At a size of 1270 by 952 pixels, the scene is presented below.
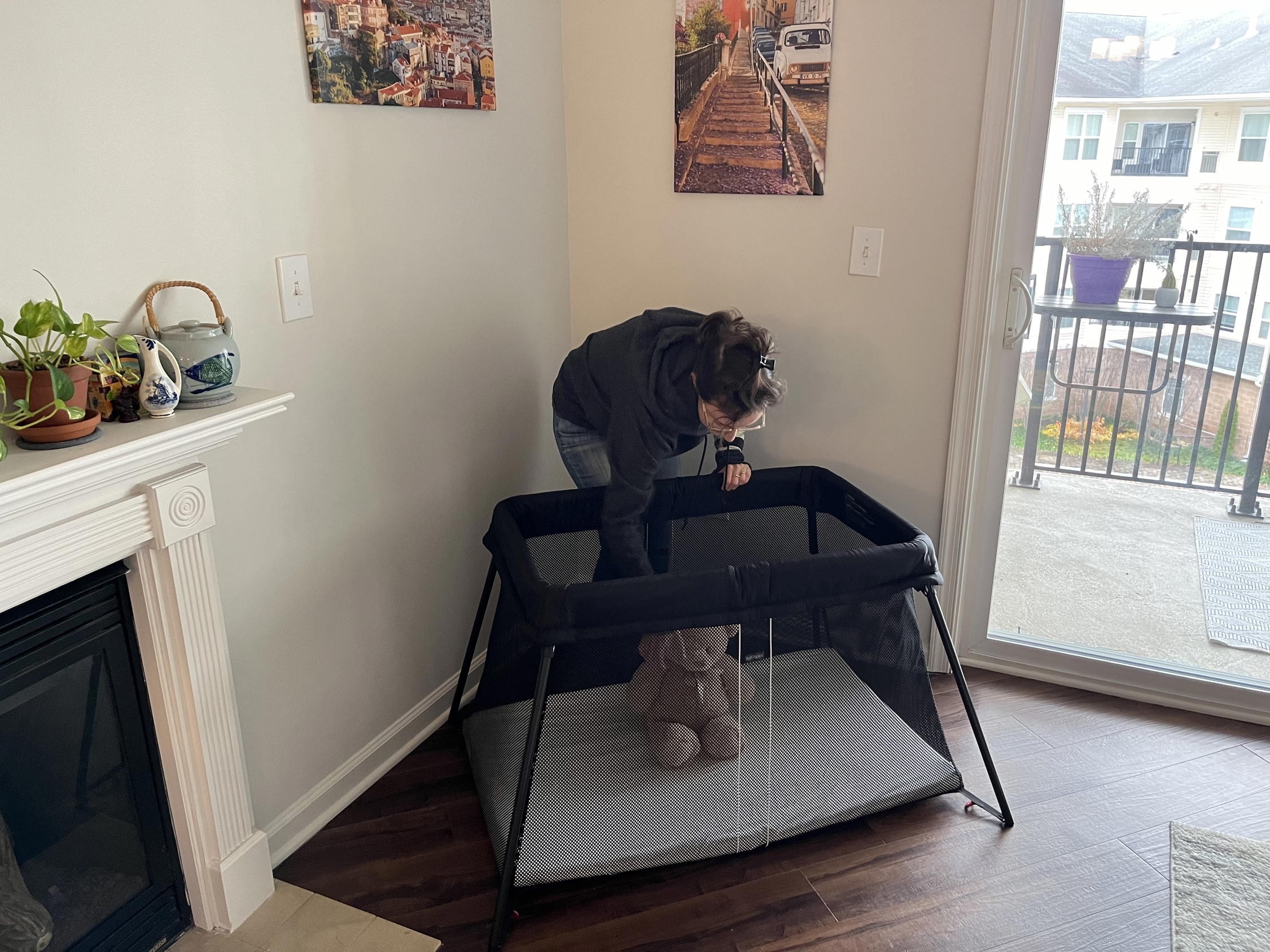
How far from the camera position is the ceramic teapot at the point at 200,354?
1403 mm

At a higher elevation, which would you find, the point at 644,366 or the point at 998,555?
the point at 644,366

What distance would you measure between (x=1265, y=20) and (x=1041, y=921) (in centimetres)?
191

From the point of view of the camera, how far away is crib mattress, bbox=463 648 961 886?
1.86 meters

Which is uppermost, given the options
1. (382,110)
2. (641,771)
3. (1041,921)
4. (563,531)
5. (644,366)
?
(382,110)

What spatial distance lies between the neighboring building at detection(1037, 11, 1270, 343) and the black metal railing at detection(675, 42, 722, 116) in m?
0.79

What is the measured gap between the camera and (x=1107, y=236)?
2229mm

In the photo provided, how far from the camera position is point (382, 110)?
1860mm

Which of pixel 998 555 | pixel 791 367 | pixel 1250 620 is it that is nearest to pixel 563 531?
pixel 791 367

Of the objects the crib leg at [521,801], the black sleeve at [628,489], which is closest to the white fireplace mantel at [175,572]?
the crib leg at [521,801]

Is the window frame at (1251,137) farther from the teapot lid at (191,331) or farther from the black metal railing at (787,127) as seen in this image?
the teapot lid at (191,331)

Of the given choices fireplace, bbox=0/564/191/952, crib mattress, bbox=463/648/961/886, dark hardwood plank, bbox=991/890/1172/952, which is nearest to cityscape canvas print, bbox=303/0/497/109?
fireplace, bbox=0/564/191/952

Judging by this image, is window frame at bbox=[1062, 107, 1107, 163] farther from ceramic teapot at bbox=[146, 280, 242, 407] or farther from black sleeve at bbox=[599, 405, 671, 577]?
ceramic teapot at bbox=[146, 280, 242, 407]

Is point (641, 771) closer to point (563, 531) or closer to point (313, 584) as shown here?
point (563, 531)

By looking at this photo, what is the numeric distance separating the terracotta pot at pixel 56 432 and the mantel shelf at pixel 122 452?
15 mm
